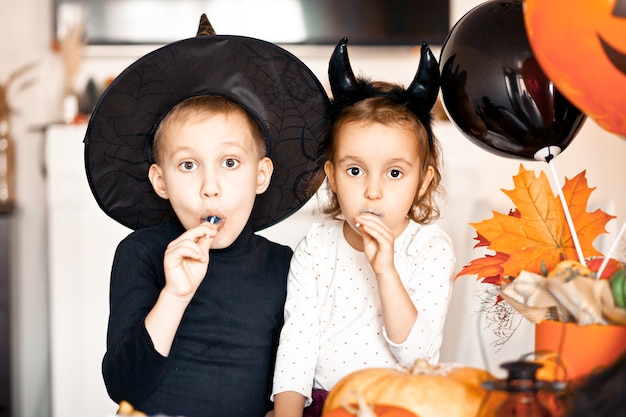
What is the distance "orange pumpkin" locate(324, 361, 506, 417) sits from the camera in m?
0.88

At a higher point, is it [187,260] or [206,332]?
[187,260]

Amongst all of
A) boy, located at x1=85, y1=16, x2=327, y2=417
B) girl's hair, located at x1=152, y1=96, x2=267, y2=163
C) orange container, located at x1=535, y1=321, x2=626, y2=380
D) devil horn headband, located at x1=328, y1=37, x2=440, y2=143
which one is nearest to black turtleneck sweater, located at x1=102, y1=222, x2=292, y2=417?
boy, located at x1=85, y1=16, x2=327, y2=417

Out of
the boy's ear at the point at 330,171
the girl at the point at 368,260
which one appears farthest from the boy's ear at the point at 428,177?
the boy's ear at the point at 330,171

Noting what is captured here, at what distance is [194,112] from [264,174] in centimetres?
16

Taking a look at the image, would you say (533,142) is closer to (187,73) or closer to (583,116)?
(583,116)

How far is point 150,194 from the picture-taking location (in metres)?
1.36

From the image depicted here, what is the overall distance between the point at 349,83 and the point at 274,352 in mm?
444

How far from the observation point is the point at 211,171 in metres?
1.19

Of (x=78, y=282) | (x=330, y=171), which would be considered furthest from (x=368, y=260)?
(x=78, y=282)

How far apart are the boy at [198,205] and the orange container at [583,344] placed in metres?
0.48

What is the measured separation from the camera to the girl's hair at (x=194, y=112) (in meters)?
1.24

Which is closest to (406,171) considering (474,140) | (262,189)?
(474,140)

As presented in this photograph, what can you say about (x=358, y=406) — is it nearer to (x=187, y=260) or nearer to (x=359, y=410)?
(x=359, y=410)

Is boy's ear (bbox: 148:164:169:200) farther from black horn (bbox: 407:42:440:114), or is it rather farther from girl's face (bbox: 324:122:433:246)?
black horn (bbox: 407:42:440:114)
